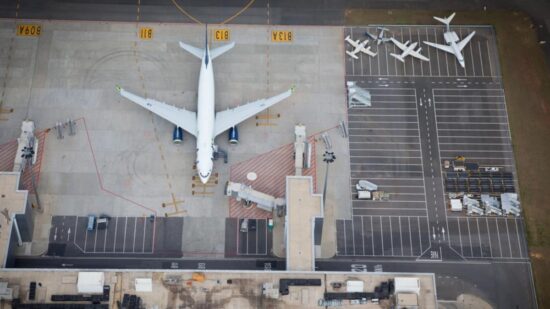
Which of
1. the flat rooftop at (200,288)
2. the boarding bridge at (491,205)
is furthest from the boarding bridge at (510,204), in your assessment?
the flat rooftop at (200,288)

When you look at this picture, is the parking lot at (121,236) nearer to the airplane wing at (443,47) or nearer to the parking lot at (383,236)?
the parking lot at (383,236)

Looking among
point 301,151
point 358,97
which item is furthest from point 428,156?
point 301,151

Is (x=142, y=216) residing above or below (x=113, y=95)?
below

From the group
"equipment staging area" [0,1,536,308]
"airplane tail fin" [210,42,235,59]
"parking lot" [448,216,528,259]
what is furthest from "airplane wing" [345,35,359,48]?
"parking lot" [448,216,528,259]

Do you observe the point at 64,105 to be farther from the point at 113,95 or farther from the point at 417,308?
the point at 417,308

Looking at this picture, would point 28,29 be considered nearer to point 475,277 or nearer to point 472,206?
point 472,206

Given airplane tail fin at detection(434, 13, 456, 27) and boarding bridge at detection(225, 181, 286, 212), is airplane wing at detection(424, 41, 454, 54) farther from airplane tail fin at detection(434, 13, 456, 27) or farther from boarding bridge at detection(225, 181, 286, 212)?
boarding bridge at detection(225, 181, 286, 212)

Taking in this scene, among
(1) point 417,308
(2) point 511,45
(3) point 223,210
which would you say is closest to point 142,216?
(3) point 223,210
